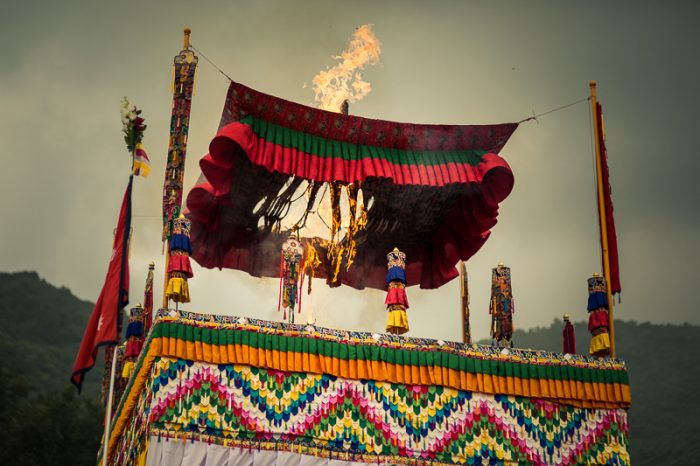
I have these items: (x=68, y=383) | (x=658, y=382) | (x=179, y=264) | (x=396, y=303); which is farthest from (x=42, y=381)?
(x=658, y=382)

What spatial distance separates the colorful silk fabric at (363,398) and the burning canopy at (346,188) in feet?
11.3

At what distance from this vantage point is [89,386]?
41.2 m

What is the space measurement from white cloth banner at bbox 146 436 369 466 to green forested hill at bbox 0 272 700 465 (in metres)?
17.8

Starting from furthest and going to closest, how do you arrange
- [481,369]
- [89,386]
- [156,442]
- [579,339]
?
[579,339] → [89,386] → [481,369] → [156,442]

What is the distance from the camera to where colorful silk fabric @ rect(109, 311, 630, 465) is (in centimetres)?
1655

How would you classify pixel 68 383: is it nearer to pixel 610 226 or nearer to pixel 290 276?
pixel 290 276

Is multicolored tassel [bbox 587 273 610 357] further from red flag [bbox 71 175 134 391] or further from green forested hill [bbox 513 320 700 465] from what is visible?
green forested hill [bbox 513 320 700 465]

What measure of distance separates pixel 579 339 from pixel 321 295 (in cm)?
3174

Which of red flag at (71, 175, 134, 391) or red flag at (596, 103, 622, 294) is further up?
red flag at (596, 103, 622, 294)

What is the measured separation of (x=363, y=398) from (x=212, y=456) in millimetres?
2717

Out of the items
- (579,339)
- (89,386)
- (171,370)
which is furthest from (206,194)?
(579,339)

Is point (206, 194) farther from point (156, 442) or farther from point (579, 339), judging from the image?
point (579, 339)

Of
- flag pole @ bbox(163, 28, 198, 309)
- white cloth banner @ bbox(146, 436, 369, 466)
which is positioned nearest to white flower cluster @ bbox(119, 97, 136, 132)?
flag pole @ bbox(163, 28, 198, 309)

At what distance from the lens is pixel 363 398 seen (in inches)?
690
